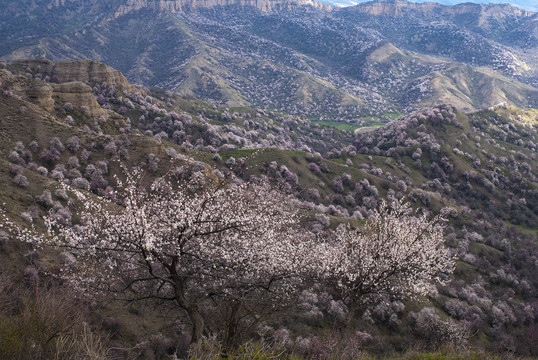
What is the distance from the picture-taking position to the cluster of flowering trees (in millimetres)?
11953

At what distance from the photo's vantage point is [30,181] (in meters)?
34.7

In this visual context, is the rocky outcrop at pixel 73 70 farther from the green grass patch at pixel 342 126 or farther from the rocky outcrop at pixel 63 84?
the green grass patch at pixel 342 126

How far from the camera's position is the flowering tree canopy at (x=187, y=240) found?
11602mm

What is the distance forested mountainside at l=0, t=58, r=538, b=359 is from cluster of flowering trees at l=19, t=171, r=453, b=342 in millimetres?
793

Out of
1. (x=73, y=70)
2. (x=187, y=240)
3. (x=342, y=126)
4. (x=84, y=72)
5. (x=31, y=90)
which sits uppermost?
(x=187, y=240)

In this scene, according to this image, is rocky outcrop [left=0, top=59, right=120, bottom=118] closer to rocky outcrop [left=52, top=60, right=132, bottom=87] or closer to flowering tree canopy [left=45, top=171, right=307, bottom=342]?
rocky outcrop [left=52, top=60, right=132, bottom=87]

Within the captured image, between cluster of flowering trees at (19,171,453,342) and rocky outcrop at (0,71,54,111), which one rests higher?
cluster of flowering trees at (19,171,453,342)

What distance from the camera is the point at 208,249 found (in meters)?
15.1

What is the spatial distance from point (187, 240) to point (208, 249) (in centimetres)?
272

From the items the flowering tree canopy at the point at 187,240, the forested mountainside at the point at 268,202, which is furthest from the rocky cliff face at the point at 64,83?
the flowering tree canopy at the point at 187,240

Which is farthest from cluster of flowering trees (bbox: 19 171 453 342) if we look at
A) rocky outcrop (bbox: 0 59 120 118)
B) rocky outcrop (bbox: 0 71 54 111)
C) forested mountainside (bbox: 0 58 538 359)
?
rocky outcrop (bbox: 0 59 120 118)

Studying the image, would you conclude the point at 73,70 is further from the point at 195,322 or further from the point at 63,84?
the point at 195,322

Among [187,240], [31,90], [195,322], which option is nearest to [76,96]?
[31,90]

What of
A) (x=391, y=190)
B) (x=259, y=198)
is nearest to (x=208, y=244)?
(x=259, y=198)
